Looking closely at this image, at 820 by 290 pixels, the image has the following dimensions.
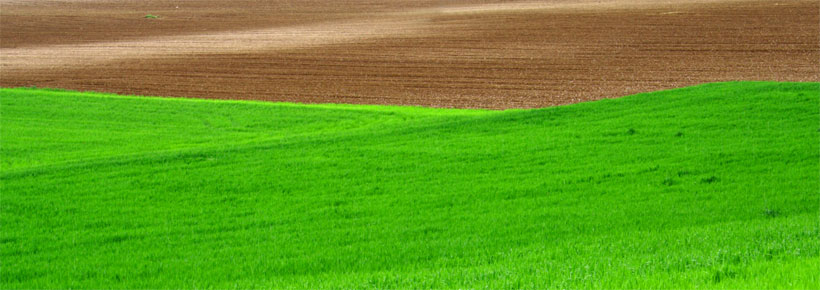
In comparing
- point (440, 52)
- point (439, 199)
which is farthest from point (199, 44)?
point (439, 199)

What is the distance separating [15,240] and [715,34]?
2474cm

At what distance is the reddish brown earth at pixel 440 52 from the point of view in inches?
864

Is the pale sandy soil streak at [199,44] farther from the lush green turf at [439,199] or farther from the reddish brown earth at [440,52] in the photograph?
the lush green turf at [439,199]

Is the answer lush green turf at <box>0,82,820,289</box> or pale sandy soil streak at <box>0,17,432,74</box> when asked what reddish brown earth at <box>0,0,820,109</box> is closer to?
pale sandy soil streak at <box>0,17,432,74</box>

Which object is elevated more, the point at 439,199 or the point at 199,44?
the point at 199,44

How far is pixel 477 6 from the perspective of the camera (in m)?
45.2

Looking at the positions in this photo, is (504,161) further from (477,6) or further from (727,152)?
(477,6)

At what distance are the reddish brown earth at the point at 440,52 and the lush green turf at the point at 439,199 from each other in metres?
5.56

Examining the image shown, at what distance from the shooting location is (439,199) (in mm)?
9961

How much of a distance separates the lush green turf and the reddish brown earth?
5.56m

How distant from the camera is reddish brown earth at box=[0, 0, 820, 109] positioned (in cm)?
2195

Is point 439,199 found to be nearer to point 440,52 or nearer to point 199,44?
point 440,52

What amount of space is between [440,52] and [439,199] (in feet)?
62.2

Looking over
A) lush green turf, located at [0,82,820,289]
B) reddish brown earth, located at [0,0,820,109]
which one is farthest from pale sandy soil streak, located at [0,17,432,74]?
lush green turf, located at [0,82,820,289]
